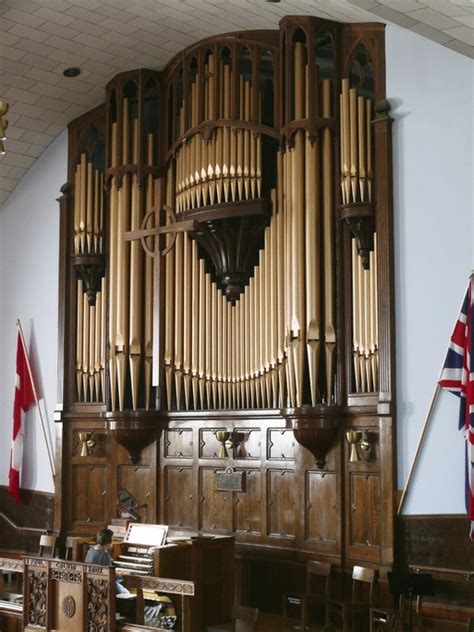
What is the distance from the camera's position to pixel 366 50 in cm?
1136

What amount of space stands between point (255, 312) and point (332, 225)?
1.37m

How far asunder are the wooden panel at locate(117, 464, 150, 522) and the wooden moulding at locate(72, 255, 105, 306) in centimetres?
226

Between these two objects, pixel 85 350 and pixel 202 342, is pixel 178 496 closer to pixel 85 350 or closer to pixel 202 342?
pixel 202 342

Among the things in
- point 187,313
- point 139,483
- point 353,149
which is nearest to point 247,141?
point 353,149

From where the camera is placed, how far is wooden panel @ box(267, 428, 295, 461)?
38.5ft

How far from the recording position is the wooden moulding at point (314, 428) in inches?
434

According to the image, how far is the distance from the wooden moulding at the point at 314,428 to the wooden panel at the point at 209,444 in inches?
55.5

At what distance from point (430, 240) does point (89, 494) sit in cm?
588

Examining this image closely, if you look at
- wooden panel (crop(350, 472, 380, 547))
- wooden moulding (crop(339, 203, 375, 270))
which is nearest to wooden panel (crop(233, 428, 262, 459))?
wooden panel (crop(350, 472, 380, 547))

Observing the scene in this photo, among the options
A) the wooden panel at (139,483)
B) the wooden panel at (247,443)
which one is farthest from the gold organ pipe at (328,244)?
the wooden panel at (139,483)

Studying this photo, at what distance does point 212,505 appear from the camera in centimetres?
1241

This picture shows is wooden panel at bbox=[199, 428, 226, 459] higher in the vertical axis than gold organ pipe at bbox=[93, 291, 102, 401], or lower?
lower

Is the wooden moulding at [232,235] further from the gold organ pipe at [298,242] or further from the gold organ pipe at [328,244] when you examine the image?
the gold organ pipe at [328,244]

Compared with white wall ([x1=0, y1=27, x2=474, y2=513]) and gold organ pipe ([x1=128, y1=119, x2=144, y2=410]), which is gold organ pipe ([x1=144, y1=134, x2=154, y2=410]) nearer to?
gold organ pipe ([x1=128, y1=119, x2=144, y2=410])
